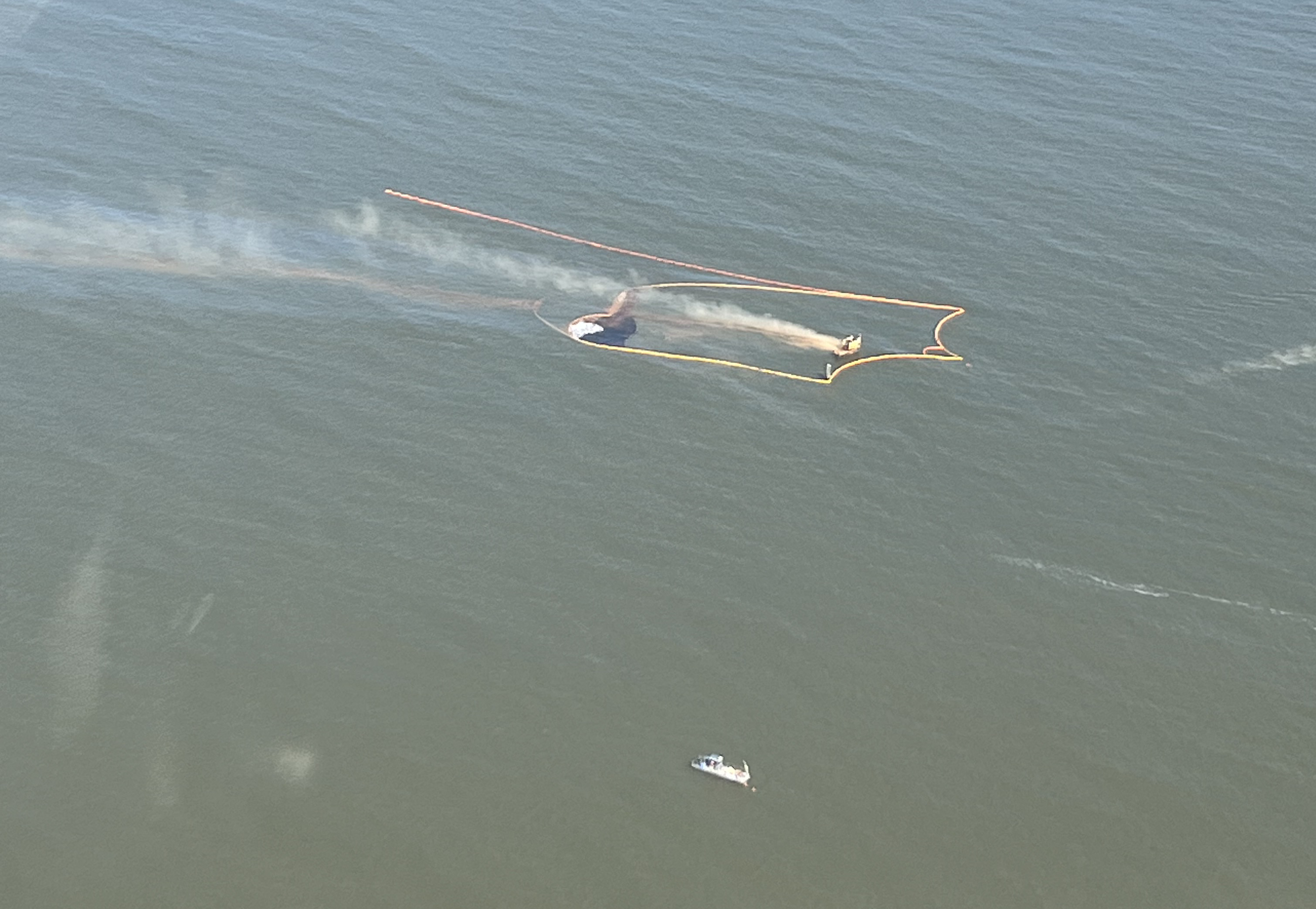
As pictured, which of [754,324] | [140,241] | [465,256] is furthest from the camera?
[465,256]

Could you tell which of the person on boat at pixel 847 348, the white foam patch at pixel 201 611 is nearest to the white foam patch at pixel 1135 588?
the person on boat at pixel 847 348

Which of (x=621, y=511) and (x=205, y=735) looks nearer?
(x=205, y=735)

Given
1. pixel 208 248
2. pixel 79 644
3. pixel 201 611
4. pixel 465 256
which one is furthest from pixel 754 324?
pixel 79 644

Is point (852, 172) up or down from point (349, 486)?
up

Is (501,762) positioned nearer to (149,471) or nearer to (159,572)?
(159,572)

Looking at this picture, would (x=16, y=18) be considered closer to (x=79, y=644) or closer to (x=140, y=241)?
(x=140, y=241)

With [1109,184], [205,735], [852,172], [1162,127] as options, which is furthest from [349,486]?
[1162,127]

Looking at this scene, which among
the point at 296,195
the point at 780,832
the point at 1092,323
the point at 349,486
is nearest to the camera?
the point at 780,832
